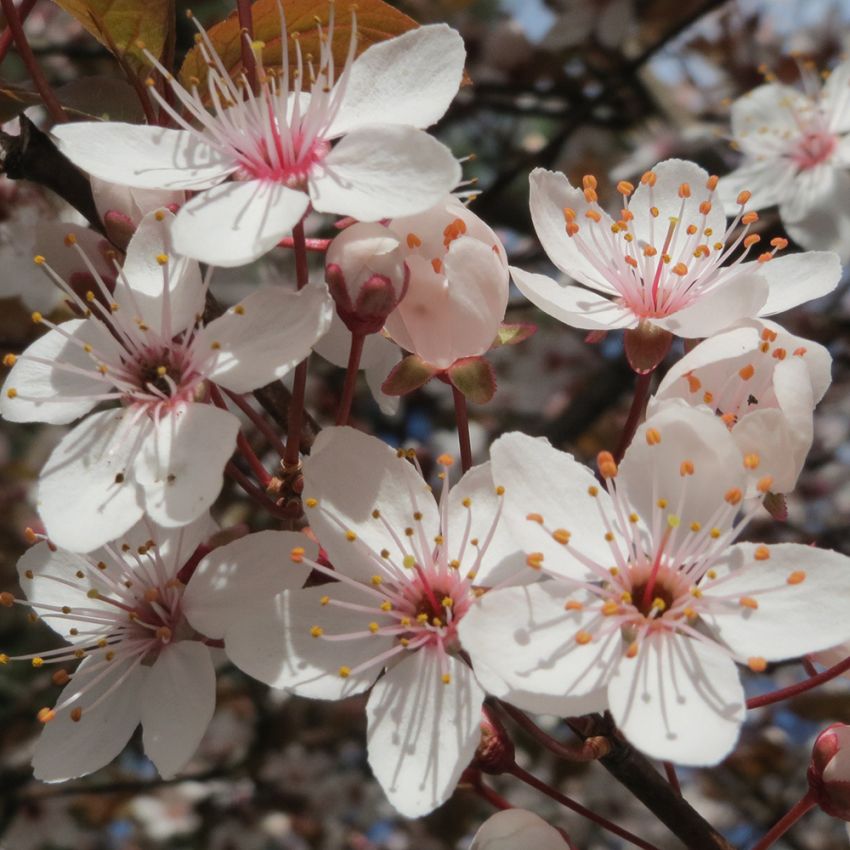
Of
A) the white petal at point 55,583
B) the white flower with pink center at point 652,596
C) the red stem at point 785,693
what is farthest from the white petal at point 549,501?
the white petal at point 55,583

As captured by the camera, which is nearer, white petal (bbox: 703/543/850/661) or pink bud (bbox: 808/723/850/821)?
white petal (bbox: 703/543/850/661)

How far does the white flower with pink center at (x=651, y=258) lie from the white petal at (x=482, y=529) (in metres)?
0.27

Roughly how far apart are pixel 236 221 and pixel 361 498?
351 millimetres

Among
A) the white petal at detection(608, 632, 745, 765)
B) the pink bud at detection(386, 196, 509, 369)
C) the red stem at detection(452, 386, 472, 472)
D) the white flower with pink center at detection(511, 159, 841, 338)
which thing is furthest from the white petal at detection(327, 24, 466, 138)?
the white petal at detection(608, 632, 745, 765)

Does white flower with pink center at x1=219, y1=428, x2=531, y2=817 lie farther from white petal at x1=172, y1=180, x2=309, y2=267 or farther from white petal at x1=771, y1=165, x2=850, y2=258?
white petal at x1=771, y1=165, x2=850, y2=258

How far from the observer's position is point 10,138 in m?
1.36

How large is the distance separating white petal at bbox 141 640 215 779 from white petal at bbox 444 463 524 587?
1.12 ft

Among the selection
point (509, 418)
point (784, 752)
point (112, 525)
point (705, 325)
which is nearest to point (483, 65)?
point (509, 418)

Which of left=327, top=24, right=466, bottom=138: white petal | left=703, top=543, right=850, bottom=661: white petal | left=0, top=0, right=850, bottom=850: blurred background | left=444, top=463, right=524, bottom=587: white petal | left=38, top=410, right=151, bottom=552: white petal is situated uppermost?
left=327, top=24, right=466, bottom=138: white petal

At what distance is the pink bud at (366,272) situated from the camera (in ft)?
4.16

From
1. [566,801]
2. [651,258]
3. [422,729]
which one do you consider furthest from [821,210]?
[422,729]

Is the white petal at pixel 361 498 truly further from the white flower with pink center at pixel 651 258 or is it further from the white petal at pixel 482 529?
the white flower with pink center at pixel 651 258

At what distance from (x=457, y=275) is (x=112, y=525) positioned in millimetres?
495

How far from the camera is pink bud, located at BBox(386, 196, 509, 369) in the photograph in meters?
1.32
